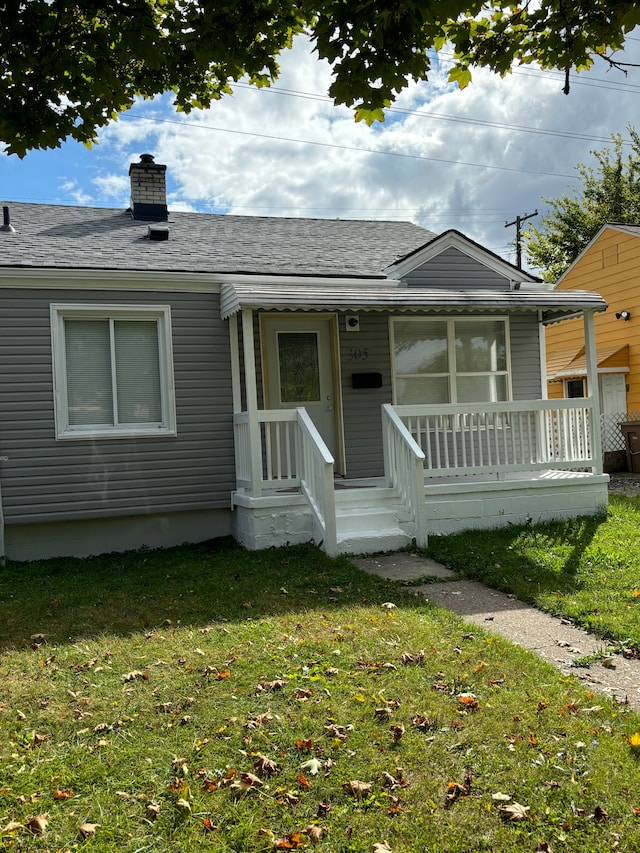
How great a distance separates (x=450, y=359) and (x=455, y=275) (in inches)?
51.3

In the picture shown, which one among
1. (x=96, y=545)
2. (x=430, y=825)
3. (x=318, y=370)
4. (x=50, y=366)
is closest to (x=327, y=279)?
(x=318, y=370)

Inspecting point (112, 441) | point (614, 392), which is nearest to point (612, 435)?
point (614, 392)

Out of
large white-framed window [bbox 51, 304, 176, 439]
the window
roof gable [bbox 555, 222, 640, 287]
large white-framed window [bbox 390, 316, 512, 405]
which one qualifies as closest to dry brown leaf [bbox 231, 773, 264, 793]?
large white-framed window [bbox 51, 304, 176, 439]

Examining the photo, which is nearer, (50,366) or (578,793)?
(578,793)

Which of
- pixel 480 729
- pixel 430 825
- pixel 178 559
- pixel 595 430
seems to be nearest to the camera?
pixel 430 825

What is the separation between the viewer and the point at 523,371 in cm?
1120

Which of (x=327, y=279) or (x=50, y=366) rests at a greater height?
(x=327, y=279)

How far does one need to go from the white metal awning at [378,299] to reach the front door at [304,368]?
68cm

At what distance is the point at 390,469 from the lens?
9.11 metres

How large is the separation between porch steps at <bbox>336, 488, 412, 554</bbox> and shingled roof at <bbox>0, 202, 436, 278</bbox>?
11.1ft

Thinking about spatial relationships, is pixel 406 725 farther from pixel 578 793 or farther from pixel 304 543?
pixel 304 543

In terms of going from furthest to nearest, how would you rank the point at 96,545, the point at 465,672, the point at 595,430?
the point at 595,430, the point at 96,545, the point at 465,672

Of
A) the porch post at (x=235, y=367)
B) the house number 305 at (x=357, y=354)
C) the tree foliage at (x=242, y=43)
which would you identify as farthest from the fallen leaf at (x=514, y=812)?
the house number 305 at (x=357, y=354)

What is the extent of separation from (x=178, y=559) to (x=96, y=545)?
143 centimetres
